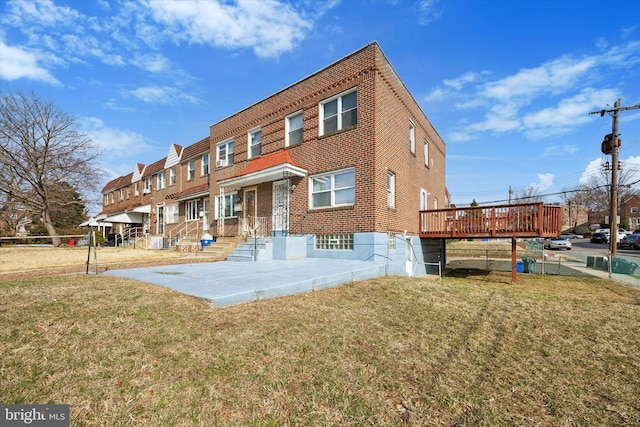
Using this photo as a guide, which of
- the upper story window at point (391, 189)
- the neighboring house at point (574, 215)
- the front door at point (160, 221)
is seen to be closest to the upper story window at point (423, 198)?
the upper story window at point (391, 189)

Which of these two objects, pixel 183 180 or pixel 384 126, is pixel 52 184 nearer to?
pixel 183 180

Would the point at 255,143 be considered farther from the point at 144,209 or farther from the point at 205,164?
the point at 144,209

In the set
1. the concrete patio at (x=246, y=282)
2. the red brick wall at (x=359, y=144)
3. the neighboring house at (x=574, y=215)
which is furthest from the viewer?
the neighboring house at (x=574, y=215)

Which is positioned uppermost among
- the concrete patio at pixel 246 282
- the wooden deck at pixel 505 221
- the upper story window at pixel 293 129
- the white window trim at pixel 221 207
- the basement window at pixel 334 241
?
the upper story window at pixel 293 129

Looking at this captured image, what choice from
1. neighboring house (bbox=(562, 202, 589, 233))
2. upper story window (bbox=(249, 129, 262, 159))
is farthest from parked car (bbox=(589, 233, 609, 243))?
upper story window (bbox=(249, 129, 262, 159))

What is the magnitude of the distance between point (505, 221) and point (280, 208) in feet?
31.2

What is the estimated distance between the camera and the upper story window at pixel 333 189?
11.5 metres

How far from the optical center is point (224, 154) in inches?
711

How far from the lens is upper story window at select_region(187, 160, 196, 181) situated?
2173cm

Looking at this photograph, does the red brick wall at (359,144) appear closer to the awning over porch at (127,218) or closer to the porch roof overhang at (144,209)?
the porch roof overhang at (144,209)

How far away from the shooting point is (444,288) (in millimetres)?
7656

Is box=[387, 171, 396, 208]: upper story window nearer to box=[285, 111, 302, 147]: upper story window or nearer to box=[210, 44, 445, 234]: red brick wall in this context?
box=[210, 44, 445, 234]: red brick wall

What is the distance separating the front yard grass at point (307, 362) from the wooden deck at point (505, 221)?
624cm

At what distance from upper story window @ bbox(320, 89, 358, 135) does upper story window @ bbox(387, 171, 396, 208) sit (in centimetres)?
262
